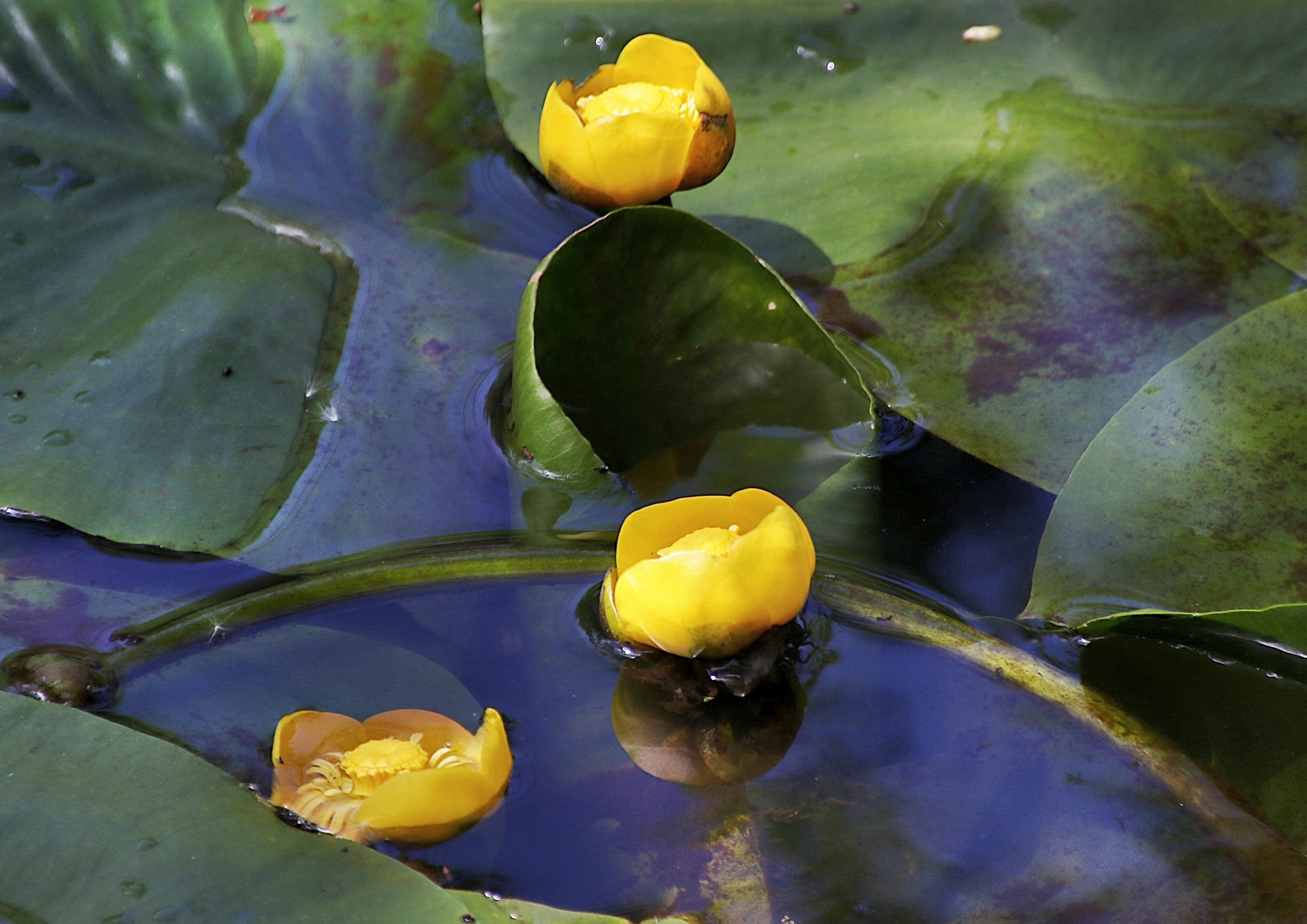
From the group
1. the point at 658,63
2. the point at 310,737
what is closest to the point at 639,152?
the point at 658,63

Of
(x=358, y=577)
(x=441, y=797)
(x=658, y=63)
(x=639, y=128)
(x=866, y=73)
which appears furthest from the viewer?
(x=866, y=73)

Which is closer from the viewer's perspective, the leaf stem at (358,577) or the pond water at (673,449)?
the pond water at (673,449)

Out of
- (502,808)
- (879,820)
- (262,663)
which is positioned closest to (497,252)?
(262,663)

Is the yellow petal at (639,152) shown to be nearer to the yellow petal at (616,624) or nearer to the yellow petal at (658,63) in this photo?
the yellow petal at (658,63)

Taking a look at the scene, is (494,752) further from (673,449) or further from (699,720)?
(673,449)

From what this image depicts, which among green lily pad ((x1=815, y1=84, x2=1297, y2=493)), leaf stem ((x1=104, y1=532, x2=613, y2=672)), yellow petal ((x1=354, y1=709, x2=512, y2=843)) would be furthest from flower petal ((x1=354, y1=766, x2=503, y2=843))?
green lily pad ((x1=815, y1=84, x2=1297, y2=493))

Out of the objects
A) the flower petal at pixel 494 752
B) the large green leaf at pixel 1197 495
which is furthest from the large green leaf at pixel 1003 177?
the flower petal at pixel 494 752
